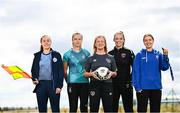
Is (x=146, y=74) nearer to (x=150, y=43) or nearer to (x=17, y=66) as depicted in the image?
(x=150, y=43)

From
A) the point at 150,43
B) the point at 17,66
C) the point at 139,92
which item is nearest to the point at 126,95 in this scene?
the point at 139,92

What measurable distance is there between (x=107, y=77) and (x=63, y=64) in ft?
3.78

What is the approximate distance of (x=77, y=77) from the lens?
36.0ft

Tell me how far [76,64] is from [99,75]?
739 millimetres

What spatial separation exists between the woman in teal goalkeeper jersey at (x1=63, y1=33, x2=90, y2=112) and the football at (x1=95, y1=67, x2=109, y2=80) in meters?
0.48

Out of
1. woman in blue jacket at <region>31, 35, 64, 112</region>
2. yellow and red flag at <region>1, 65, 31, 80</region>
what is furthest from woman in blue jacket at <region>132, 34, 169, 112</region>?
yellow and red flag at <region>1, 65, 31, 80</region>

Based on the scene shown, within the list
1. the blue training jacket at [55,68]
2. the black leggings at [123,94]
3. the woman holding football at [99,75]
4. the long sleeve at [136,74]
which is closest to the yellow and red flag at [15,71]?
the blue training jacket at [55,68]

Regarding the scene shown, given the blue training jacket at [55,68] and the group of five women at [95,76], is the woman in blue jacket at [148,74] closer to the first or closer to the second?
the group of five women at [95,76]

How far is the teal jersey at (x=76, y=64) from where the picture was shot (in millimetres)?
10992

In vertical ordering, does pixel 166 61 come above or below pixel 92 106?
above

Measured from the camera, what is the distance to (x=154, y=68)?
1088 centimetres

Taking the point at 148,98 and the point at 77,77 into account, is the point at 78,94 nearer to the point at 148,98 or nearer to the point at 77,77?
the point at 77,77

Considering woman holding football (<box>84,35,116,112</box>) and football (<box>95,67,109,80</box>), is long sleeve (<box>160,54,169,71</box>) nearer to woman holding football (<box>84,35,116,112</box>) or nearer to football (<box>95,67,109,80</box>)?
woman holding football (<box>84,35,116,112</box>)

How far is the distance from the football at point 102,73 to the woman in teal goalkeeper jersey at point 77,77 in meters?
0.48
